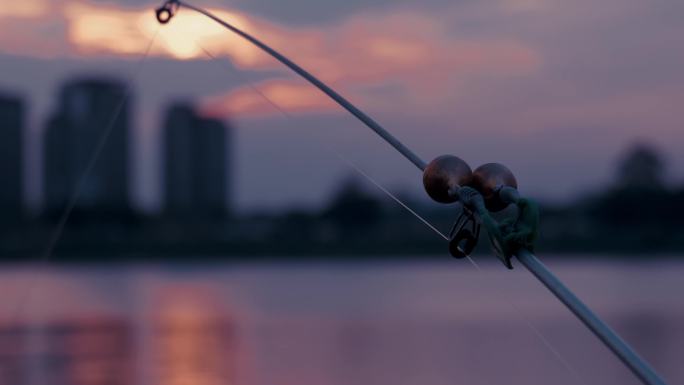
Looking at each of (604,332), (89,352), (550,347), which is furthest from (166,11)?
(89,352)

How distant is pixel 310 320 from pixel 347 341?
19.5ft

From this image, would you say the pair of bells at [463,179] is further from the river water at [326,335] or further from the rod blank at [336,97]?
the river water at [326,335]

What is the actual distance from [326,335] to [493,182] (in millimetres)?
21652

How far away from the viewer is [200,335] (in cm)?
2606

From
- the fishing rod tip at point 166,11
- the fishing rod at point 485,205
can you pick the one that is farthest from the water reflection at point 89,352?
the fishing rod at point 485,205

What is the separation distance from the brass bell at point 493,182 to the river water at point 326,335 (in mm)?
3456

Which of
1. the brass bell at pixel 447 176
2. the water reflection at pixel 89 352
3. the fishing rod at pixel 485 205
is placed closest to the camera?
the fishing rod at pixel 485 205

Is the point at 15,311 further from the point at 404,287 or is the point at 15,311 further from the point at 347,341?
the point at 404,287

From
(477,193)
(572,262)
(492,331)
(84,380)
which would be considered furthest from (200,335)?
(572,262)

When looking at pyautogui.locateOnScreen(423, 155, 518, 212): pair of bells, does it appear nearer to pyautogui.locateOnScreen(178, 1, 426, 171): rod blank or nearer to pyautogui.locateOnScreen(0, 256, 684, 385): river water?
pyautogui.locateOnScreen(178, 1, 426, 171): rod blank

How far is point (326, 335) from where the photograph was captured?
2555cm

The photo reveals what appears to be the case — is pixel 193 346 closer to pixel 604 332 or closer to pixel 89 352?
pixel 89 352

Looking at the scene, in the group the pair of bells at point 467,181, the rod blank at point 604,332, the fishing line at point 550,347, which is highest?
the pair of bells at point 467,181

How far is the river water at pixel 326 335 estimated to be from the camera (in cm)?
1873
